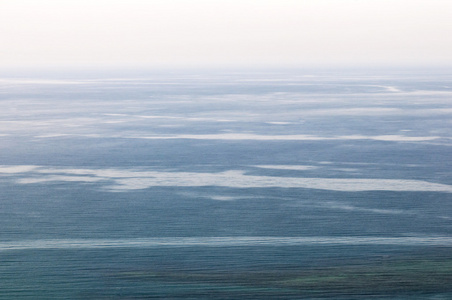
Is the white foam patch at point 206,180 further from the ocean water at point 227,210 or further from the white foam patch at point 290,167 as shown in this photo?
the white foam patch at point 290,167

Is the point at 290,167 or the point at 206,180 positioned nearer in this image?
the point at 206,180

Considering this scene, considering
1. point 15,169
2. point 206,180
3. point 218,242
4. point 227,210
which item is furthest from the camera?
point 15,169

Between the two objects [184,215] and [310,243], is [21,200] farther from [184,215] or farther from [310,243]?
[310,243]

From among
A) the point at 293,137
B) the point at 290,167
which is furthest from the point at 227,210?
the point at 293,137

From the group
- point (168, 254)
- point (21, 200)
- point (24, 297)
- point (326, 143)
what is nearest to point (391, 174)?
point (326, 143)

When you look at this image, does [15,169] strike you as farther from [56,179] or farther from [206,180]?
[206,180]

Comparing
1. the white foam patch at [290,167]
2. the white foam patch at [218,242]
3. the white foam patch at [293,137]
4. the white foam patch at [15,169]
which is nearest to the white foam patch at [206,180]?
the white foam patch at [15,169]

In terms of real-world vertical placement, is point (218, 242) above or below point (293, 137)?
below

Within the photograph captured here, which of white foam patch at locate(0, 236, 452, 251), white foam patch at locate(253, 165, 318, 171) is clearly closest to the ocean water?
white foam patch at locate(0, 236, 452, 251)
